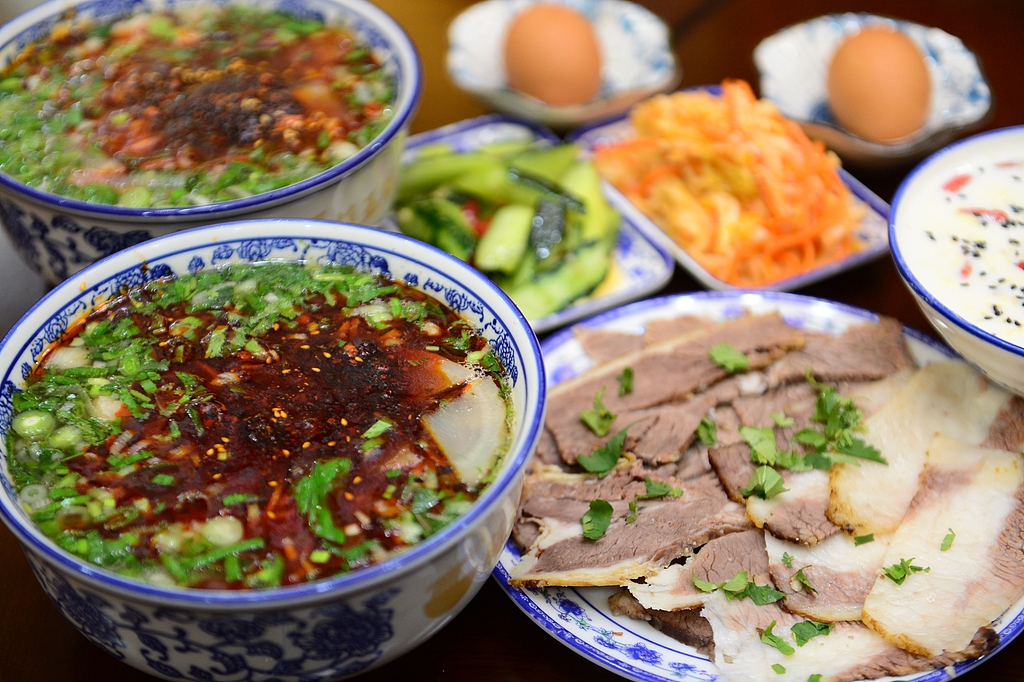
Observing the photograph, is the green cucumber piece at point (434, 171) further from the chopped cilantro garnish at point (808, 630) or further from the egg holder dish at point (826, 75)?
the chopped cilantro garnish at point (808, 630)

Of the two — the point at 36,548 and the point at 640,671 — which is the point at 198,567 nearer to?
the point at 36,548

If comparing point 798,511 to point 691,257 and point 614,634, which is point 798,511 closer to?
point 614,634

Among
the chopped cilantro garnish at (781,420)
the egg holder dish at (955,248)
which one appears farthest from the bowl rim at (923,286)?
the chopped cilantro garnish at (781,420)

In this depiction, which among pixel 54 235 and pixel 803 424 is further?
pixel 803 424

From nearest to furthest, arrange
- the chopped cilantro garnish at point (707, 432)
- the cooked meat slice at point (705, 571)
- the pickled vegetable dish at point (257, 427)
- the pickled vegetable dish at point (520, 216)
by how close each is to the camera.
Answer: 1. the pickled vegetable dish at point (257, 427)
2. the cooked meat slice at point (705, 571)
3. the chopped cilantro garnish at point (707, 432)
4. the pickled vegetable dish at point (520, 216)

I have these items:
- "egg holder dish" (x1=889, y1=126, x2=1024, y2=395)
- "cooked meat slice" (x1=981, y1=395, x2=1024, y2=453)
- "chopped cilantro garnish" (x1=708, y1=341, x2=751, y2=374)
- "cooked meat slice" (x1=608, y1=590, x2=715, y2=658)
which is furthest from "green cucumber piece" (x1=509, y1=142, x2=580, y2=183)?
"cooked meat slice" (x1=608, y1=590, x2=715, y2=658)

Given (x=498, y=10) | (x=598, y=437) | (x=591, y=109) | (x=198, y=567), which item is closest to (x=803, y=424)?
(x=598, y=437)
